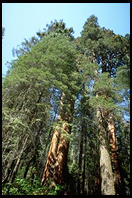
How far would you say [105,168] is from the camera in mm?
7211

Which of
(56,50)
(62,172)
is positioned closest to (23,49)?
(56,50)

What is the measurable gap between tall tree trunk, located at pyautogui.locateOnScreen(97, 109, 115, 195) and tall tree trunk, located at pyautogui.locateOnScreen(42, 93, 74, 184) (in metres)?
2.07

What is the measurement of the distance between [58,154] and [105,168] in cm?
265

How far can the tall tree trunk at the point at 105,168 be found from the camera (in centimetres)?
642

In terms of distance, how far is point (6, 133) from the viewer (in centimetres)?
561

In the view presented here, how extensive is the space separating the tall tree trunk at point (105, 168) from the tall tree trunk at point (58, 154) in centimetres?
207

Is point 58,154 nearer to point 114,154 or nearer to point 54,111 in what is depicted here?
point 54,111

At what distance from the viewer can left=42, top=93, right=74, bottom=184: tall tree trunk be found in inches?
267

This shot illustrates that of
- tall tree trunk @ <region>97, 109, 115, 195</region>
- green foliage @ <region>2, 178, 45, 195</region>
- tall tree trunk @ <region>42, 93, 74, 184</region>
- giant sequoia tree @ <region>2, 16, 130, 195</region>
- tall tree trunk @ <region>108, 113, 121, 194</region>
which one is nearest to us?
green foliage @ <region>2, 178, 45, 195</region>

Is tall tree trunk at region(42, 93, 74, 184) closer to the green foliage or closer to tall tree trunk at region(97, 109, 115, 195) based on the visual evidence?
the green foliage

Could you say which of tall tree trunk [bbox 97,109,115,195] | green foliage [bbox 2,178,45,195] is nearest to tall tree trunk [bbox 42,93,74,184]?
green foliage [bbox 2,178,45,195]

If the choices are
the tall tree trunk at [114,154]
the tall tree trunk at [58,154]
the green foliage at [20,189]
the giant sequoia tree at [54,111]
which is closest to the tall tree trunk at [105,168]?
the giant sequoia tree at [54,111]

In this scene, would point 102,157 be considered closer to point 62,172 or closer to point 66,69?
point 62,172

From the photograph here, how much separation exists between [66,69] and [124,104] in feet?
13.0
